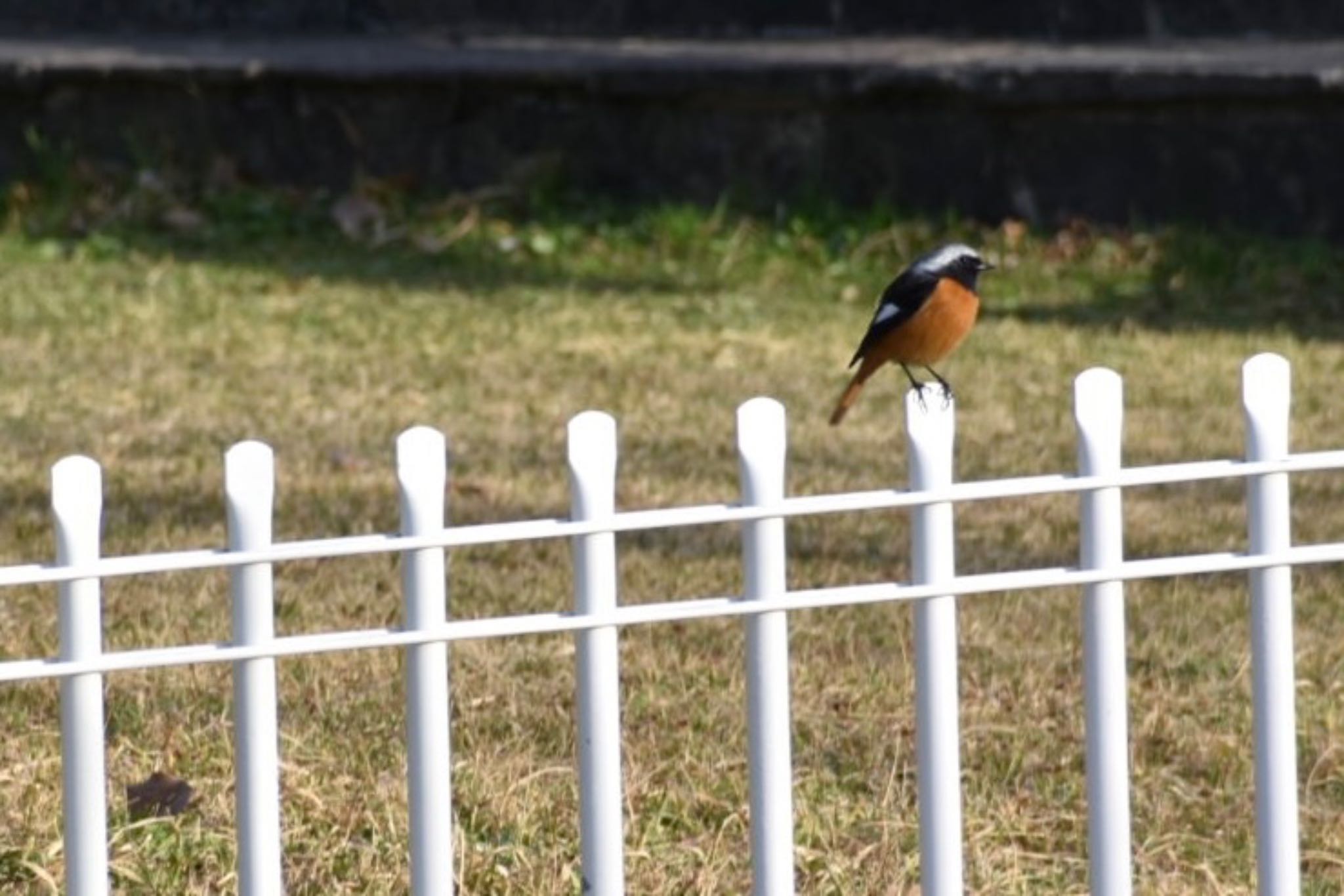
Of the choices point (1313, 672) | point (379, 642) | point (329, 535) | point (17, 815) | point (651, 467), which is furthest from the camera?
point (651, 467)

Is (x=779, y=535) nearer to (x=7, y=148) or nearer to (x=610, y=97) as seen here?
(x=610, y=97)

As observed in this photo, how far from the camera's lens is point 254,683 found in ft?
11.4

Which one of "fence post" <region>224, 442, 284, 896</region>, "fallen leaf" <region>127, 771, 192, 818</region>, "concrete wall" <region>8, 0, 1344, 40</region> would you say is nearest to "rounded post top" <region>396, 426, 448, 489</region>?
"fence post" <region>224, 442, 284, 896</region>

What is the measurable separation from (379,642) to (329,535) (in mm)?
3279

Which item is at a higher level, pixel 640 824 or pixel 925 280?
pixel 925 280

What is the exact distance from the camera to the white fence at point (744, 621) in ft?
11.3

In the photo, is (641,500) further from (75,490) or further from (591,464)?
(75,490)

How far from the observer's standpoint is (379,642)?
348cm

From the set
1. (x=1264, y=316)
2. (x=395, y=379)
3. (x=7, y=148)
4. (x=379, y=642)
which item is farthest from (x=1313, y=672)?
(x=7, y=148)

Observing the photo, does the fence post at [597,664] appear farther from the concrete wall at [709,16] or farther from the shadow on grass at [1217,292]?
the concrete wall at [709,16]

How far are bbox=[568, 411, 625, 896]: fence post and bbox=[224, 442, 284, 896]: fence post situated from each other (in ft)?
1.24

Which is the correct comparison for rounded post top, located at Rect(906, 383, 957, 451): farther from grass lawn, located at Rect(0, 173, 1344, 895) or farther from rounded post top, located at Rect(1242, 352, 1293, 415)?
grass lawn, located at Rect(0, 173, 1344, 895)

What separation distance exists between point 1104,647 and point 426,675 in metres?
0.89

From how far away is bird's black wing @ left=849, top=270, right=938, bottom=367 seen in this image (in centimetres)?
504
